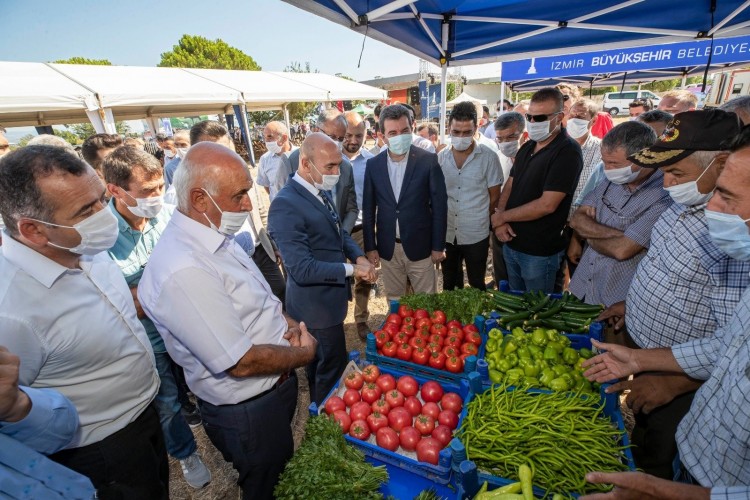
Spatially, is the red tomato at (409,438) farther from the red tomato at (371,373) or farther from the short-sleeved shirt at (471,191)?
the short-sleeved shirt at (471,191)

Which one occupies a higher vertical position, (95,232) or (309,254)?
(95,232)

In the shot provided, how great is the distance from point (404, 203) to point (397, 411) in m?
2.35

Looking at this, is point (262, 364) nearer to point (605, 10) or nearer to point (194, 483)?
point (194, 483)

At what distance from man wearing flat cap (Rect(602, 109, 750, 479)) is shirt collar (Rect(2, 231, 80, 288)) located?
3007 millimetres

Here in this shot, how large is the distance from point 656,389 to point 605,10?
417 centimetres

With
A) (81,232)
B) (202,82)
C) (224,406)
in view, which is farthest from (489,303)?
(202,82)

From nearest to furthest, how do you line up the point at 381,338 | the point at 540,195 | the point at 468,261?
the point at 381,338 → the point at 540,195 → the point at 468,261

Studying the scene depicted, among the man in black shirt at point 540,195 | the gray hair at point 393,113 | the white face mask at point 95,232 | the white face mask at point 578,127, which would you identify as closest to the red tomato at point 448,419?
the white face mask at point 95,232

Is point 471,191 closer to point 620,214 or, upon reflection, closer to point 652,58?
point 620,214

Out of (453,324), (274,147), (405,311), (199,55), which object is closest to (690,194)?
(453,324)

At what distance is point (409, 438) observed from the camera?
204 centimetres

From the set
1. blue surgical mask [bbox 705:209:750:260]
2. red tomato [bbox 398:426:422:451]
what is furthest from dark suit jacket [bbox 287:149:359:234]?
blue surgical mask [bbox 705:209:750:260]

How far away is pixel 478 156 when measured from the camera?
4.17 m

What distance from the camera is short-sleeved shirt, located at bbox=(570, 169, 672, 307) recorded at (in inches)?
103
